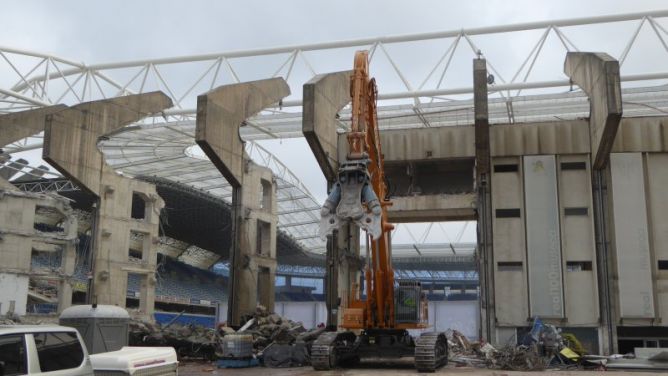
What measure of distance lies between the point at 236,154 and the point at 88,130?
7.34m

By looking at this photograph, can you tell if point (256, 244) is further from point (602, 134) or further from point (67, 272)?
point (602, 134)

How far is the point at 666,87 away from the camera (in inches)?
1478

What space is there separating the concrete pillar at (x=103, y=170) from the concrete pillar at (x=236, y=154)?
5.88m

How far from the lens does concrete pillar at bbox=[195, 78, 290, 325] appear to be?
95.2ft

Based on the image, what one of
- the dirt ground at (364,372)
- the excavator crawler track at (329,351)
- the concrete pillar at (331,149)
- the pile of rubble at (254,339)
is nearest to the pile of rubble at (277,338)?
the pile of rubble at (254,339)

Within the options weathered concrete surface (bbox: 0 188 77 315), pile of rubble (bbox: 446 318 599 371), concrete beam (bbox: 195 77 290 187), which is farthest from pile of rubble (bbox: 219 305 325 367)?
weathered concrete surface (bbox: 0 188 77 315)

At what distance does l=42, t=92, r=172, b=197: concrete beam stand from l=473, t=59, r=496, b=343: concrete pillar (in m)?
16.0

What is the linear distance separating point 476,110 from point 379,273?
9.60m

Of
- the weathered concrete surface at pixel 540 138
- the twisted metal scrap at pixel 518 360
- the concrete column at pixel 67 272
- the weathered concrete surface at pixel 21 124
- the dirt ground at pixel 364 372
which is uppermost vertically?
the weathered concrete surface at pixel 21 124

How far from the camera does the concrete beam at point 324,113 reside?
28.2m

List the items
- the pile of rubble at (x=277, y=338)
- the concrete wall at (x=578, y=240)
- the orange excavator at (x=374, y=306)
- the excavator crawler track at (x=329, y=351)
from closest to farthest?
1. the excavator crawler track at (x=329, y=351)
2. the orange excavator at (x=374, y=306)
3. the pile of rubble at (x=277, y=338)
4. the concrete wall at (x=578, y=240)

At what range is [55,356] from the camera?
8812 mm

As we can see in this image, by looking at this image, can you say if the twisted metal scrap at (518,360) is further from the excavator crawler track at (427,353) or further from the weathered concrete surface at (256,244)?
the weathered concrete surface at (256,244)

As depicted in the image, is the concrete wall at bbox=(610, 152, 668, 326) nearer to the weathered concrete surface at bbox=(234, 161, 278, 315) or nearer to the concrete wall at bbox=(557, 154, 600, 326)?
the concrete wall at bbox=(557, 154, 600, 326)
